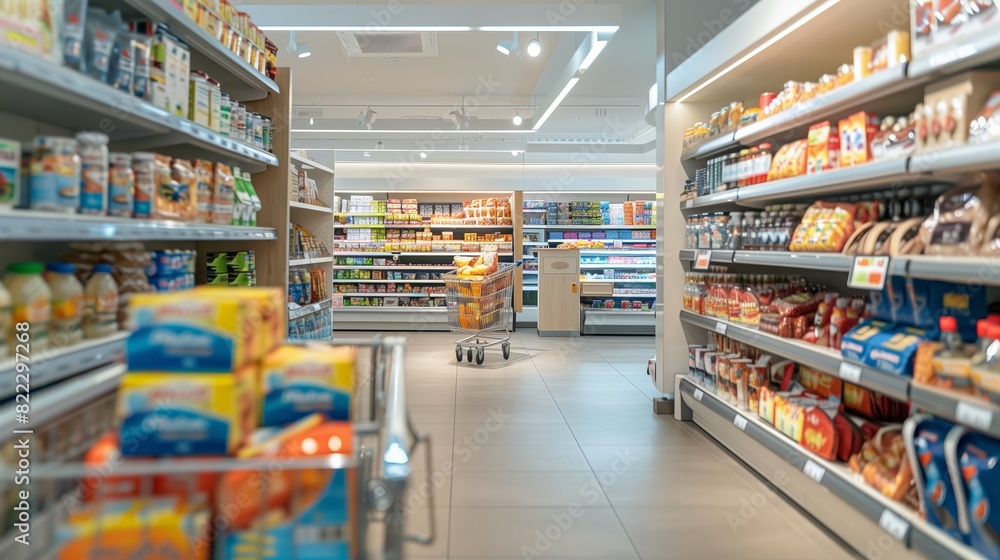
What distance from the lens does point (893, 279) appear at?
2.41 meters

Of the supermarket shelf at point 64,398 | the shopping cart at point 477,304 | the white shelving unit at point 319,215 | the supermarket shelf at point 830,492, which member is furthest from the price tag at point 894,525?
the shopping cart at point 477,304

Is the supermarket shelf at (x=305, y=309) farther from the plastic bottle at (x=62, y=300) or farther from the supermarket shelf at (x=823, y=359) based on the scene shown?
the supermarket shelf at (x=823, y=359)

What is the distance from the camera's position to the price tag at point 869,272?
2141mm

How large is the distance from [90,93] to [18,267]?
1.69 ft

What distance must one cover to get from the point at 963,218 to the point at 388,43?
6366 millimetres

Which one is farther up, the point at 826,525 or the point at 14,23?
the point at 14,23

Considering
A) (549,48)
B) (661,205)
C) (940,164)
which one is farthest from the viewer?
(549,48)

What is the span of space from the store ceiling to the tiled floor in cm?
324

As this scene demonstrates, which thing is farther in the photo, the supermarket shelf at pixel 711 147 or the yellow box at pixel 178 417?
the supermarket shelf at pixel 711 147

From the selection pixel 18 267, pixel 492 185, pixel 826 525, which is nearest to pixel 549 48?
pixel 492 185

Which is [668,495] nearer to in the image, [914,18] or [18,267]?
[914,18]

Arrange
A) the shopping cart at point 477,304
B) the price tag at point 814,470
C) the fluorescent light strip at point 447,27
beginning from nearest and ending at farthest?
1. the price tag at point 814,470
2. the fluorescent light strip at point 447,27
3. the shopping cart at point 477,304

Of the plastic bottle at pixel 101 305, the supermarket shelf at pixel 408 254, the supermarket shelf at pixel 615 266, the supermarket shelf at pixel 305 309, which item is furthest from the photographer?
the supermarket shelf at pixel 615 266

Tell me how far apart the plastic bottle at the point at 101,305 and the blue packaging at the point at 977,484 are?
2667 millimetres
